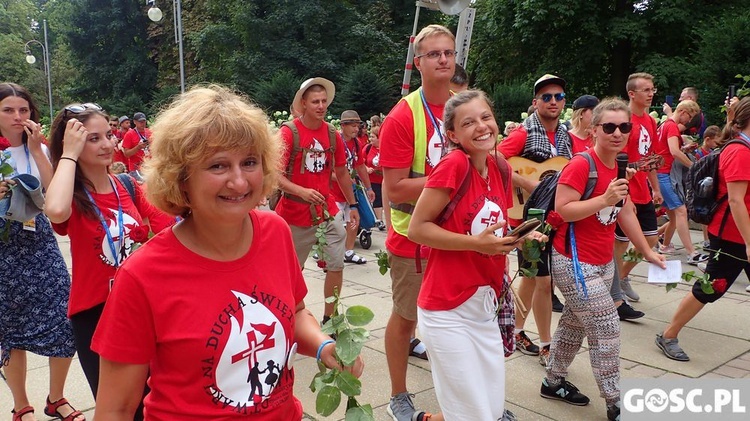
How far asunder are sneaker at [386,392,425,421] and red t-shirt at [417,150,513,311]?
1055mm

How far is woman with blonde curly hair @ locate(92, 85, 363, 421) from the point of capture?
172cm

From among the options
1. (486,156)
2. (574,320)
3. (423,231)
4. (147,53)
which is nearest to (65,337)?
(423,231)

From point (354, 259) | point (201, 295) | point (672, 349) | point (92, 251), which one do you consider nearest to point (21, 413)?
point (92, 251)

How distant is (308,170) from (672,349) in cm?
325

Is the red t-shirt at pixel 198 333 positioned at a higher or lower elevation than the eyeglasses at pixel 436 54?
lower

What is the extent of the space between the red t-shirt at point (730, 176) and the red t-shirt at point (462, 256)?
2.34m

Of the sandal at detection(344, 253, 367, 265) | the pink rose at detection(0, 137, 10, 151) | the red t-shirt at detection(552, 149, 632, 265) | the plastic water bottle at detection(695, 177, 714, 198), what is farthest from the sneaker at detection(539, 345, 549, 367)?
the sandal at detection(344, 253, 367, 265)

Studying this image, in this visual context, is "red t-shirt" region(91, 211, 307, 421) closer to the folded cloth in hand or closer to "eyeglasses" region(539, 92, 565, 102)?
the folded cloth in hand

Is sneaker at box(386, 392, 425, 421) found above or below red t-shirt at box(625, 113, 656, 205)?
below

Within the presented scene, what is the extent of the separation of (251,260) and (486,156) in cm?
153

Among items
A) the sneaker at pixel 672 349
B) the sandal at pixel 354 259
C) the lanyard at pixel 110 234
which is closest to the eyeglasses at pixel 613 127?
the sneaker at pixel 672 349

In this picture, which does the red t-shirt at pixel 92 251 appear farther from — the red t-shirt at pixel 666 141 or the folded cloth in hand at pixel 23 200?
the red t-shirt at pixel 666 141

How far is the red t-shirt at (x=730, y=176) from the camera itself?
4379 mm

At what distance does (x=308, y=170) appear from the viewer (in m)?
5.49
